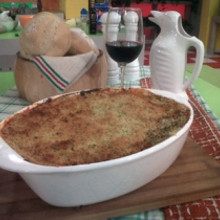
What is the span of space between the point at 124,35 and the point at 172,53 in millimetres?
198

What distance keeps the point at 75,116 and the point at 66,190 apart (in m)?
0.18

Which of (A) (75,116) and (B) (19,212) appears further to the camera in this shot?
(A) (75,116)

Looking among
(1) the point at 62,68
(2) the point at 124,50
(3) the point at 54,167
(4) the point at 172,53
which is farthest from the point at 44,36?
(3) the point at 54,167

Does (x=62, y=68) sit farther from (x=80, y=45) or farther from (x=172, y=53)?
(x=172, y=53)

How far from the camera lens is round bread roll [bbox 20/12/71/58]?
812mm

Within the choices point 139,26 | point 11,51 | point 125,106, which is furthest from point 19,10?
point 125,106

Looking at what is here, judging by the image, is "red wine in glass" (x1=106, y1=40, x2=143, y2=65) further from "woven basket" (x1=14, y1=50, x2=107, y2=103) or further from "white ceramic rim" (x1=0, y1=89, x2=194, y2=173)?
"white ceramic rim" (x1=0, y1=89, x2=194, y2=173)

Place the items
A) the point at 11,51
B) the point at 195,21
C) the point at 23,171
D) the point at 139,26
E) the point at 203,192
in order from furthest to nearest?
the point at 195,21 < the point at 11,51 < the point at 139,26 < the point at 203,192 < the point at 23,171

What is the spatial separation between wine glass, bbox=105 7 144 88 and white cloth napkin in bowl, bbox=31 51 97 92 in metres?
0.08

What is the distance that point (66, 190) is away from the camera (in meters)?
0.42

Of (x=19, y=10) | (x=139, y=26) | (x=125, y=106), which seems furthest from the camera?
(x=19, y=10)

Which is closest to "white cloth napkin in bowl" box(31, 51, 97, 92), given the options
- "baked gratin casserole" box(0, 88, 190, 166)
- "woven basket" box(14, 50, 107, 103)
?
"woven basket" box(14, 50, 107, 103)

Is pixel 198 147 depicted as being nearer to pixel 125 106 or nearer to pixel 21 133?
pixel 125 106

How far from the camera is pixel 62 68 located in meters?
0.81
